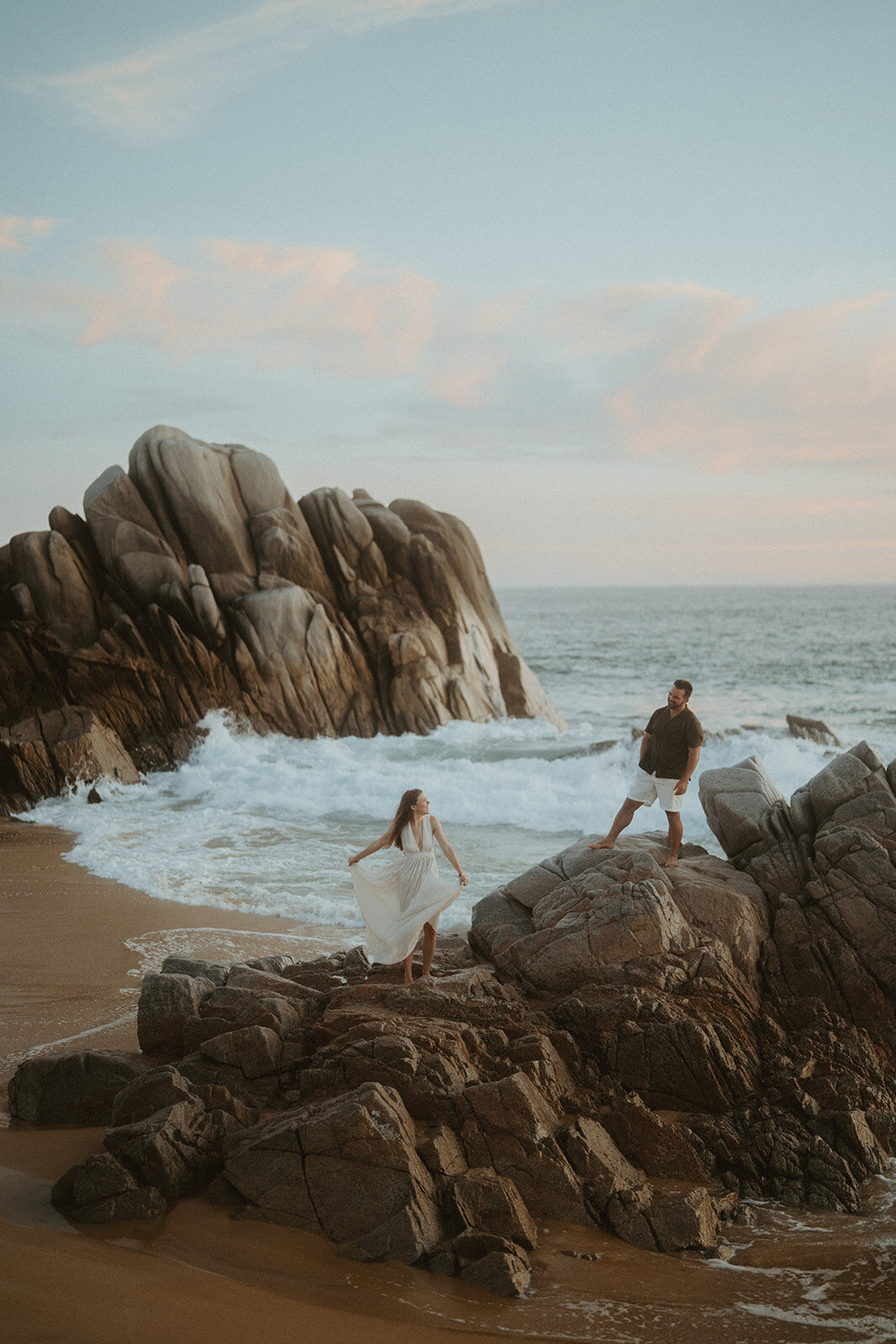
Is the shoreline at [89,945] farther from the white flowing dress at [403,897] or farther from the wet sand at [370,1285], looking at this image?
the white flowing dress at [403,897]

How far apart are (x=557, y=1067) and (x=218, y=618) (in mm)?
17248

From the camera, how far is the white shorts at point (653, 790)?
382 inches

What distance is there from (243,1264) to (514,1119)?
171 centimetres

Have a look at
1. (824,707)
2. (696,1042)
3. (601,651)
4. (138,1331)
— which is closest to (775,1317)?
(696,1042)

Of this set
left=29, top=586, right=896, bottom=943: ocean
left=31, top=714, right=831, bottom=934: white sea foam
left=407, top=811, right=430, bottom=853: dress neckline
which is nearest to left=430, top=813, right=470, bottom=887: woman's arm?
left=407, top=811, right=430, bottom=853: dress neckline

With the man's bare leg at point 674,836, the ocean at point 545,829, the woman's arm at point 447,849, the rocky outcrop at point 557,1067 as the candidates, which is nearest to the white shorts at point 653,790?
the man's bare leg at point 674,836

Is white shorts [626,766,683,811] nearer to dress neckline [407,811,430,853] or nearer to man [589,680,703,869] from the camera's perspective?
man [589,680,703,869]

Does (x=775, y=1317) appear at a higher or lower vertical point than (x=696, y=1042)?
lower

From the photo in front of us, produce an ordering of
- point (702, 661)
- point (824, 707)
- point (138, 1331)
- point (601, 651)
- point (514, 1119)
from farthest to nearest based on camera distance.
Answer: point (601, 651), point (702, 661), point (824, 707), point (514, 1119), point (138, 1331)

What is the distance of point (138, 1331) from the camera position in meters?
4.31

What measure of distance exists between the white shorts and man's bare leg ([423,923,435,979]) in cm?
254

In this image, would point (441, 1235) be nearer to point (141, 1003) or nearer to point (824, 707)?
point (141, 1003)

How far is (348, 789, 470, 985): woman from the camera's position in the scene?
8.21 metres

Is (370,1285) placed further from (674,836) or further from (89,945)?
(89,945)
